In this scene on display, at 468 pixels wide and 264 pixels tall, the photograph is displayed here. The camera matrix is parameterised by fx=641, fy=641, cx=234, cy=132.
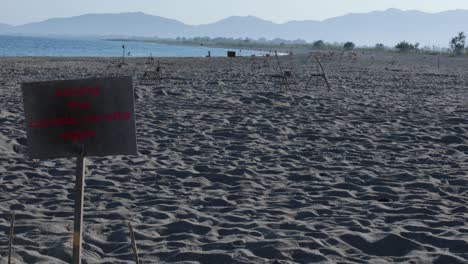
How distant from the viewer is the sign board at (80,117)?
3217mm

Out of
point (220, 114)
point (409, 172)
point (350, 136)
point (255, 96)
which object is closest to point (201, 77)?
point (255, 96)

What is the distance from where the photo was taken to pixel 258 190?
21.3 feet

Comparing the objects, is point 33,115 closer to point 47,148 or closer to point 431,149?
point 47,148

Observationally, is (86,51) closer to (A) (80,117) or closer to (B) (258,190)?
(B) (258,190)

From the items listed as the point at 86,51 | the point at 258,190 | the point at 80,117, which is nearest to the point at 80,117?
the point at 80,117

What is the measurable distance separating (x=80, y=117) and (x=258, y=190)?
345 centimetres

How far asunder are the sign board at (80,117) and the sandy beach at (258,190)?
4.71 feet

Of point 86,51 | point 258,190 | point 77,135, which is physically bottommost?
point 258,190

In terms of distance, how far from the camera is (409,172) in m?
7.27

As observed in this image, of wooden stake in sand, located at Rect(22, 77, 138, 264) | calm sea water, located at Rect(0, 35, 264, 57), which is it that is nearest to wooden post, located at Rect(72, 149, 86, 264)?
wooden stake in sand, located at Rect(22, 77, 138, 264)

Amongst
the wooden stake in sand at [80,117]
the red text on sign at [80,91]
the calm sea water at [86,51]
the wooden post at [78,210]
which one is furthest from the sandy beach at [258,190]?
the calm sea water at [86,51]

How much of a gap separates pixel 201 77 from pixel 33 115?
56.1 ft

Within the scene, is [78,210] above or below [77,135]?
A: below

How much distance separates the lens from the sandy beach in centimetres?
473
